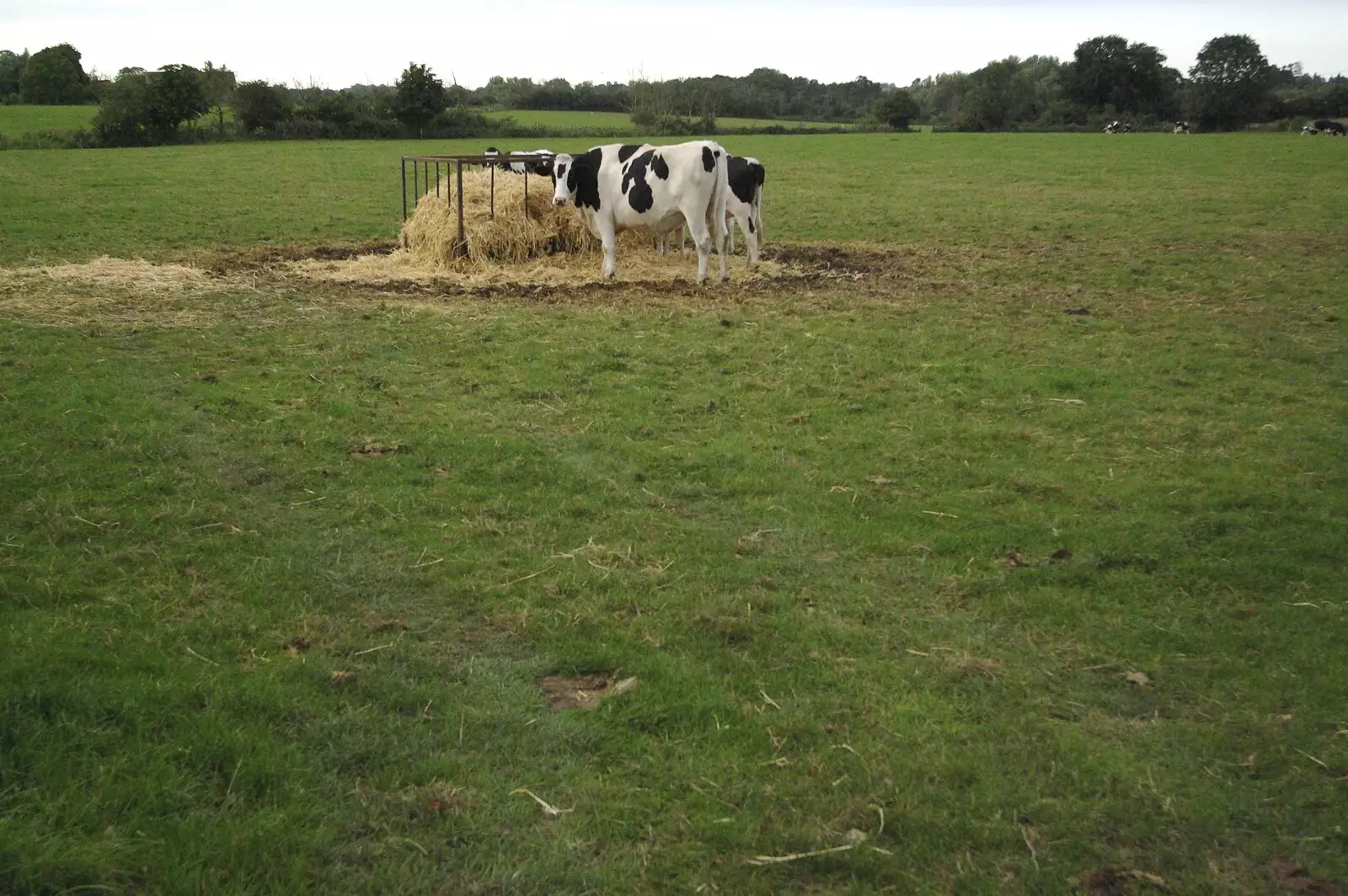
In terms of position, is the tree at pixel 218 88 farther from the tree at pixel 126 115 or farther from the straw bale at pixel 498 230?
the straw bale at pixel 498 230

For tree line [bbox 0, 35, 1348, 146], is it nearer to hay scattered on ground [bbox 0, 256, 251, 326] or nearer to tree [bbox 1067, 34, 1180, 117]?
tree [bbox 1067, 34, 1180, 117]

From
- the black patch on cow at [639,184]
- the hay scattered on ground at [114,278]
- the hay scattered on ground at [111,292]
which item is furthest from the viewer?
the black patch on cow at [639,184]

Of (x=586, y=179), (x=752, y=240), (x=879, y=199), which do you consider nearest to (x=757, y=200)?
(x=752, y=240)

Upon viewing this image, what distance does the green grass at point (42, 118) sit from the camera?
155 feet

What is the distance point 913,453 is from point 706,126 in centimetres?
5498

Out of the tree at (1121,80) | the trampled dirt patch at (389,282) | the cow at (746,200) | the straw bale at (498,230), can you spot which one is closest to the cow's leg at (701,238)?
the trampled dirt patch at (389,282)

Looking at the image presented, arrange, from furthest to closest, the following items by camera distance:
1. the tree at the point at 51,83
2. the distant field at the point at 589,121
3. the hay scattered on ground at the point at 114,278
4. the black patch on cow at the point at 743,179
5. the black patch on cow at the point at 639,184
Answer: the tree at the point at 51,83 → the distant field at the point at 589,121 → the black patch on cow at the point at 743,179 → the black patch on cow at the point at 639,184 → the hay scattered on ground at the point at 114,278

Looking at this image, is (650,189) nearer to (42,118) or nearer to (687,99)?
(42,118)

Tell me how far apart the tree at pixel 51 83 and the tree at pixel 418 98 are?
28178 millimetres

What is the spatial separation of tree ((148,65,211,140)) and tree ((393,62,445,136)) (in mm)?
9382

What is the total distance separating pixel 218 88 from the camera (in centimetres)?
5397

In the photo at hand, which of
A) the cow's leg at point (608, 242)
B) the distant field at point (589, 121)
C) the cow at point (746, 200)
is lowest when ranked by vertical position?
the cow's leg at point (608, 242)

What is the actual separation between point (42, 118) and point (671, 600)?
192 ft

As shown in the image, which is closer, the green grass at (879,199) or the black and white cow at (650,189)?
the black and white cow at (650,189)
